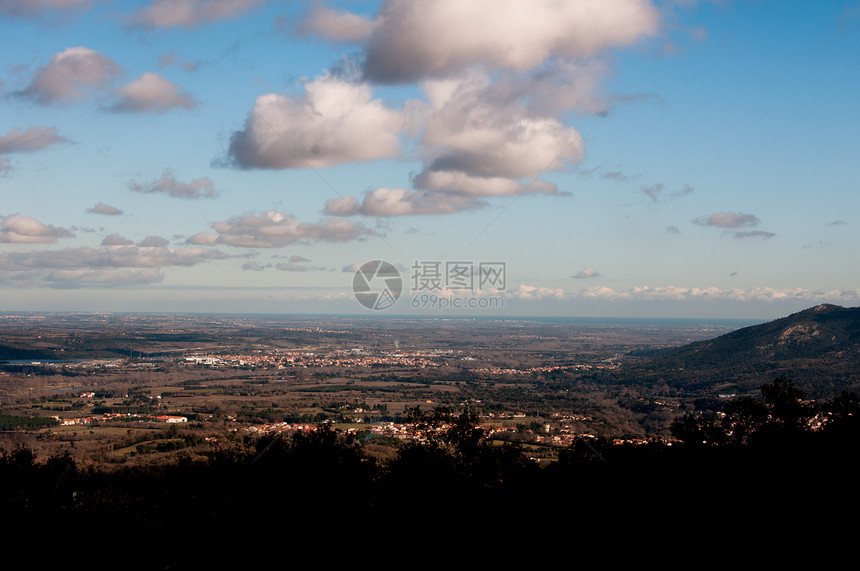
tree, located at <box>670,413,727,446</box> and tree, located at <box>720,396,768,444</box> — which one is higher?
tree, located at <box>720,396,768,444</box>

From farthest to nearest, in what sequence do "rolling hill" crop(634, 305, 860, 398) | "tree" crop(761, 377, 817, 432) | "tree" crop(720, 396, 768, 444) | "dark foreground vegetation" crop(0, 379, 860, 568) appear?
"rolling hill" crop(634, 305, 860, 398), "tree" crop(720, 396, 768, 444), "tree" crop(761, 377, 817, 432), "dark foreground vegetation" crop(0, 379, 860, 568)

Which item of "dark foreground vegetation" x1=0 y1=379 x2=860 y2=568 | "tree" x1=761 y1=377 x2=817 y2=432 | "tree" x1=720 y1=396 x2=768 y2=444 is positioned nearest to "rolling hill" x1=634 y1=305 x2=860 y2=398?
"tree" x1=761 y1=377 x2=817 y2=432

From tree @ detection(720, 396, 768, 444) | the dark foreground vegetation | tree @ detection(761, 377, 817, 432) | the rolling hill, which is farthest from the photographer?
the rolling hill

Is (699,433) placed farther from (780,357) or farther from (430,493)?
(780,357)

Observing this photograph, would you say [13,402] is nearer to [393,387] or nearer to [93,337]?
[393,387]

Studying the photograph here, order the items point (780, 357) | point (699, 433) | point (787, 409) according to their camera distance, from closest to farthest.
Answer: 1. point (787, 409)
2. point (699, 433)
3. point (780, 357)

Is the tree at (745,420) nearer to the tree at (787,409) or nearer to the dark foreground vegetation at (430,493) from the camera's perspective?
the dark foreground vegetation at (430,493)

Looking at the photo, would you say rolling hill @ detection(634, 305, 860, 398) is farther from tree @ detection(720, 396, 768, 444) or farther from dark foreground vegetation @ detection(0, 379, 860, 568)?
dark foreground vegetation @ detection(0, 379, 860, 568)

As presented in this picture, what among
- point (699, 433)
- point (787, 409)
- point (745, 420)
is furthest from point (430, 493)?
point (787, 409)

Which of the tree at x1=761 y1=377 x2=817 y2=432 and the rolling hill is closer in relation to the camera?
the tree at x1=761 y1=377 x2=817 y2=432

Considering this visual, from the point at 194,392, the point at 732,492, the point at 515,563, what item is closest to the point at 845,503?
the point at 732,492
